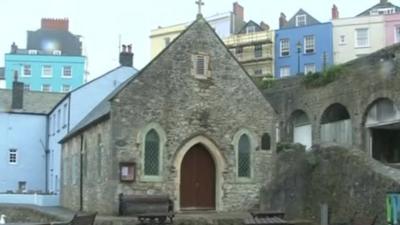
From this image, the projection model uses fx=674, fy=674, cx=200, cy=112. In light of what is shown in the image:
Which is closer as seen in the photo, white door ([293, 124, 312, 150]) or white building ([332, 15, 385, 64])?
white door ([293, 124, 312, 150])

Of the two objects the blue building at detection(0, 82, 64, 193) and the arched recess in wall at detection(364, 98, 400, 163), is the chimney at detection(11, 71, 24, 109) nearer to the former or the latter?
the blue building at detection(0, 82, 64, 193)

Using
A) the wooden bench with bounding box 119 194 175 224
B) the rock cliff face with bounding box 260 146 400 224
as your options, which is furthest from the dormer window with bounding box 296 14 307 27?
the wooden bench with bounding box 119 194 175 224

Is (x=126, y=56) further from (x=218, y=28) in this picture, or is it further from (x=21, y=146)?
(x=218, y=28)

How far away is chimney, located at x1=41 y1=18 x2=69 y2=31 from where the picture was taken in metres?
76.0

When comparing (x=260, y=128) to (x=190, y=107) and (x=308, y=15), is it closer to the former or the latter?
(x=190, y=107)

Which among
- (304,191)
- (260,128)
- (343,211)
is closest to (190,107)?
(260,128)

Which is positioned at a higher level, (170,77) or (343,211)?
(170,77)

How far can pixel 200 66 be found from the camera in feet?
84.6

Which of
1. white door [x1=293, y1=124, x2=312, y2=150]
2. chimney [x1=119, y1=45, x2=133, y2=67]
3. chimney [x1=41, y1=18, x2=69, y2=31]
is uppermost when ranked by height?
chimney [x1=41, y1=18, x2=69, y2=31]

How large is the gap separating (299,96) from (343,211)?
57.5 feet

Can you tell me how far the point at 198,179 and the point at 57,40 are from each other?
53.2 m

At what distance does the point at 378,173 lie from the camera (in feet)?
61.6

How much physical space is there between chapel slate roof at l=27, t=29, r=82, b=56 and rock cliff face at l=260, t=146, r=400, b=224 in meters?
54.8

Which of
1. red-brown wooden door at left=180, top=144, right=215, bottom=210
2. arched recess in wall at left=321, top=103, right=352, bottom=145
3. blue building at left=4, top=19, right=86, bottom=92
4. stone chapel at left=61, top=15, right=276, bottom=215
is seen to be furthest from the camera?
blue building at left=4, top=19, right=86, bottom=92
